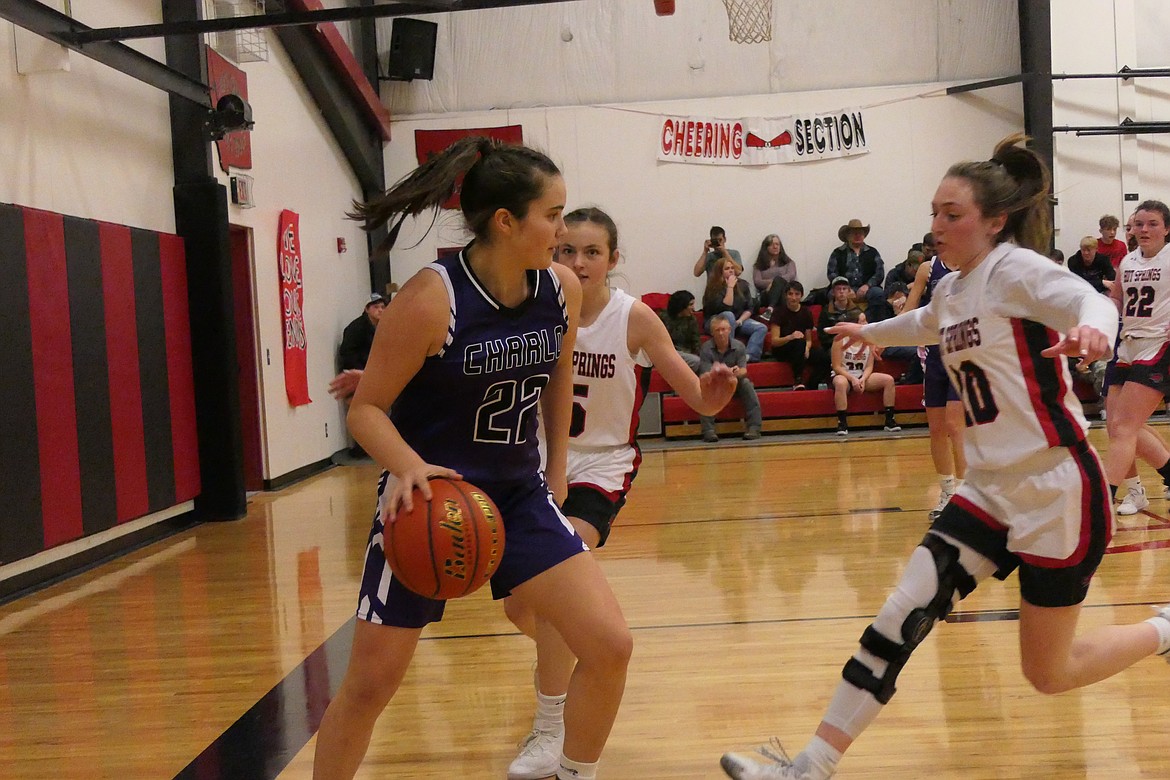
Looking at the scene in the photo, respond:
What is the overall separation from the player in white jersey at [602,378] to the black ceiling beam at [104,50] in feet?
13.6

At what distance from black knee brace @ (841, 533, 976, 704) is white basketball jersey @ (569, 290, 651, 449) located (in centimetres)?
109

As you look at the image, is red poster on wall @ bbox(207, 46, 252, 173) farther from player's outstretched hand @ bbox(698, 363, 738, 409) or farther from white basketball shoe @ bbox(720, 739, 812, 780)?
white basketball shoe @ bbox(720, 739, 812, 780)

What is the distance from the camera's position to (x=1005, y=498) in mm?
2535

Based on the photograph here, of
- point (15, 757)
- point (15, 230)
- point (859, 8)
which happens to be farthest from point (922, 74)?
point (15, 757)

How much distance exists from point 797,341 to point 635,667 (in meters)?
8.40

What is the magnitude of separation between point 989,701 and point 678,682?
3.27 feet

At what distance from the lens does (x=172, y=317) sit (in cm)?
782

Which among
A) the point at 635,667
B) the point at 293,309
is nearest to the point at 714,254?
the point at 293,309

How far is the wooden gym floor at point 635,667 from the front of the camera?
3.14m

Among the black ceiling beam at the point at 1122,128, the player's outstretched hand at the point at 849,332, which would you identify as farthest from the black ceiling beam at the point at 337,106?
the black ceiling beam at the point at 1122,128

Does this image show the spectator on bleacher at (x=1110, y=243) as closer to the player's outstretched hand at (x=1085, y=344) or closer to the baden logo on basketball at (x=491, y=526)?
the player's outstretched hand at (x=1085, y=344)

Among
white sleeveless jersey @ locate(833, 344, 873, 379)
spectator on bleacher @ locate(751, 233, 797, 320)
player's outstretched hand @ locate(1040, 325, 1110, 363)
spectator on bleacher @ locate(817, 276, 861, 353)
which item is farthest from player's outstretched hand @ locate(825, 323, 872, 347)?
spectator on bleacher @ locate(751, 233, 797, 320)

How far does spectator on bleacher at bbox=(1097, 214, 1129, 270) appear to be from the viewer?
40.2 feet

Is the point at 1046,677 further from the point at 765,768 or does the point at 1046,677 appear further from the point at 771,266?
the point at 771,266
